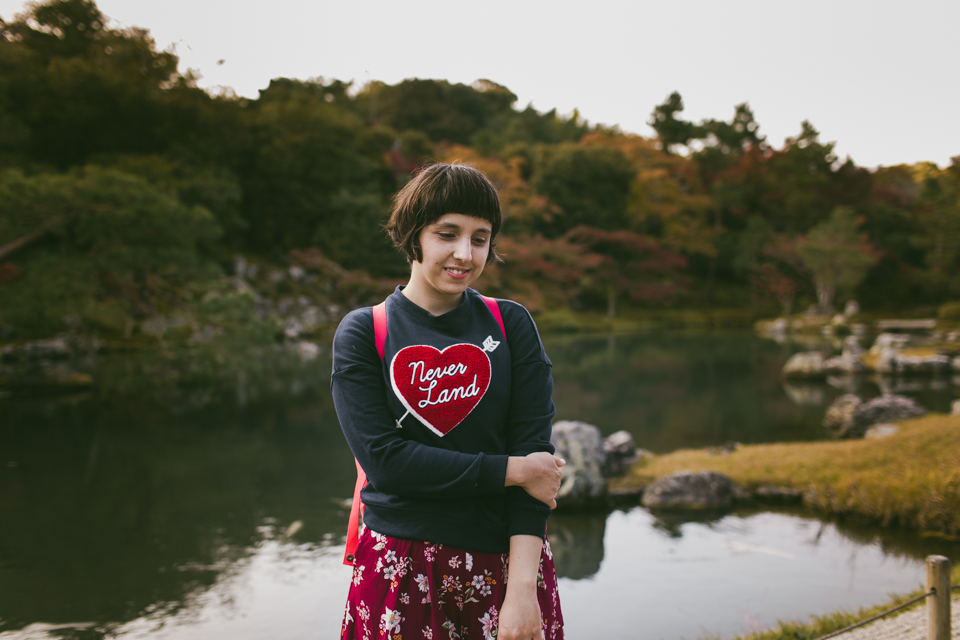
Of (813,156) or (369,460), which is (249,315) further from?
(813,156)

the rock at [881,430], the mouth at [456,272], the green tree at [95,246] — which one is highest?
the green tree at [95,246]

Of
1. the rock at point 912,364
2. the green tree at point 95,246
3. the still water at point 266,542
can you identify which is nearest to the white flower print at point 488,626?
the still water at point 266,542

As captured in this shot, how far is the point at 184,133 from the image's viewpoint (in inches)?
508

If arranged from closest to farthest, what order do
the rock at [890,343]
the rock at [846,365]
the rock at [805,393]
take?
the rock at [805,393] < the rock at [846,365] < the rock at [890,343]

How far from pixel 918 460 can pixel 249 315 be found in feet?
23.1

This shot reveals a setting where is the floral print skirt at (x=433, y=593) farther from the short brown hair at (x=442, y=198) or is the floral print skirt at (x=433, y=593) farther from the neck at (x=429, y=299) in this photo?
the short brown hair at (x=442, y=198)

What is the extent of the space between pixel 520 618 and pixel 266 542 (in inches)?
143

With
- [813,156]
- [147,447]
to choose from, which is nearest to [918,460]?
[147,447]

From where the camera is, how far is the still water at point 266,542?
3.11 metres

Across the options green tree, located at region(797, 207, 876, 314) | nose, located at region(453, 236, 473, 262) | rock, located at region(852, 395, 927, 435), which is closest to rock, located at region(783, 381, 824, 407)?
rock, located at region(852, 395, 927, 435)

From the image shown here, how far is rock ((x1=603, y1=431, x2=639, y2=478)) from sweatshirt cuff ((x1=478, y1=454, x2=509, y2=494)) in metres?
4.49

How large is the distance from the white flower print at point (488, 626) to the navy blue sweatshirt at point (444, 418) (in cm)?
10

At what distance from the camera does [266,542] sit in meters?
4.06

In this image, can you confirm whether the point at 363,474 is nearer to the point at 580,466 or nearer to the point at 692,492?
the point at 580,466
